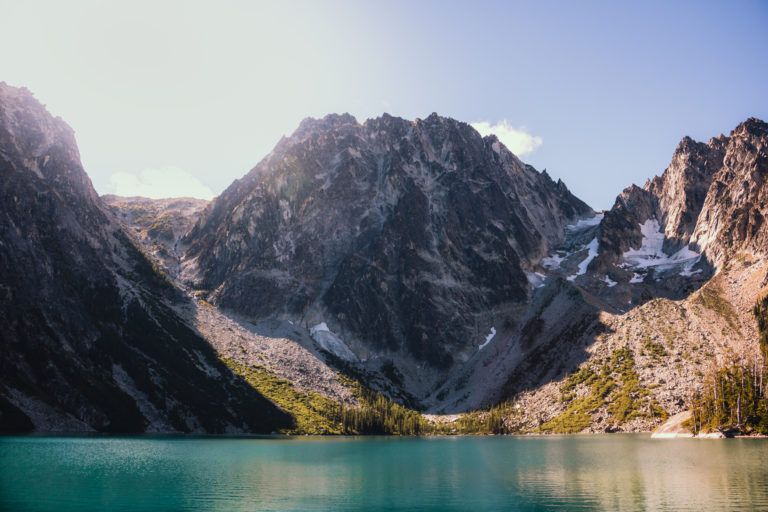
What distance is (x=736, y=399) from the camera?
412 feet

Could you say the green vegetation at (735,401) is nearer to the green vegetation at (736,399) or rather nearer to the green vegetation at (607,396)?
the green vegetation at (736,399)

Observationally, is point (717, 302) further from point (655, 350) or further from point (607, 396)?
point (607, 396)

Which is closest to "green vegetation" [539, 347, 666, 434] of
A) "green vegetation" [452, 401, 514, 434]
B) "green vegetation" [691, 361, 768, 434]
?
"green vegetation" [452, 401, 514, 434]

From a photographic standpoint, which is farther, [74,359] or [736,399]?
[74,359]

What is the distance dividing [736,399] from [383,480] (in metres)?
105

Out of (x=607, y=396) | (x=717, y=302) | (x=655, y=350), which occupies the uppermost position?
(x=717, y=302)

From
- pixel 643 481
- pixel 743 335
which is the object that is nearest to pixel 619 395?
pixel 743 335

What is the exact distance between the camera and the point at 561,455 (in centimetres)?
9125

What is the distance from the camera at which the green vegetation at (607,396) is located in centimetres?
15812

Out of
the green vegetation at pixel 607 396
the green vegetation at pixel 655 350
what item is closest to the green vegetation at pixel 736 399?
the green vegetation at pixel 607 396

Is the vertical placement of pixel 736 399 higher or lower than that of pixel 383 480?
higher

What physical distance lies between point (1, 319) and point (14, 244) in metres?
34.3

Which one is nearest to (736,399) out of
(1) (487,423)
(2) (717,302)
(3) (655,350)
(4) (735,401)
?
(4) (735,401)

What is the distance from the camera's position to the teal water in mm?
48094
